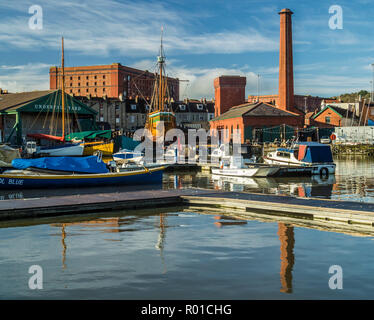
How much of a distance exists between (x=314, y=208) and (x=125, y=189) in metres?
12.9

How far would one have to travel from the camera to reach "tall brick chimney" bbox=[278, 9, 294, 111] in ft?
245

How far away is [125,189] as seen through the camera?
26.0 meters

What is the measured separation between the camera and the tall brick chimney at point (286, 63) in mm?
74562

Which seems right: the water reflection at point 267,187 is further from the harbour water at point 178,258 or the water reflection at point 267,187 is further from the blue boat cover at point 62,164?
the harbour water at point 178,258

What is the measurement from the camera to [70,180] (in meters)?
25.5

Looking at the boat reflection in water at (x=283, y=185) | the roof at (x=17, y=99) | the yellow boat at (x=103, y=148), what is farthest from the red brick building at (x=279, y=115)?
the boat reflection in water at (x=283, y=185)

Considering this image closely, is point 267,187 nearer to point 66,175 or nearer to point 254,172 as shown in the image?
point 254,172

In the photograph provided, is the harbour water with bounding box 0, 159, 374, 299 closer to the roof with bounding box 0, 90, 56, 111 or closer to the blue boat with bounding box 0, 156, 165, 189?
the blue boat with bounding box 0, 156, 165, 189

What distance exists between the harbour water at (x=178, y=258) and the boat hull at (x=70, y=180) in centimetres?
898

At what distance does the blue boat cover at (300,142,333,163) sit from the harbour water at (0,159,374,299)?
25632 millimetres

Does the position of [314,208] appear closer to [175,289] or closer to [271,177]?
[175,289]

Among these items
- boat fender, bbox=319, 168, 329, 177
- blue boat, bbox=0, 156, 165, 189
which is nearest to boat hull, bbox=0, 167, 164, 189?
blue boat, bbox=0, 156, 165, 189
